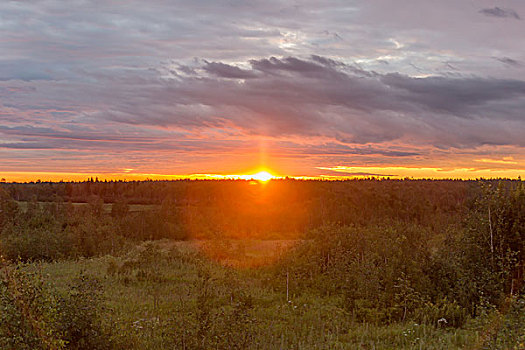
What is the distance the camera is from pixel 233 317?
30.8 feet

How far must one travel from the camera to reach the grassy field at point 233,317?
934cm

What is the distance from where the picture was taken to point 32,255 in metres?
25.2

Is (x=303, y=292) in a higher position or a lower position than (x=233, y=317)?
lower

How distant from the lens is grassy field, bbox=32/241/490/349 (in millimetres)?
9344

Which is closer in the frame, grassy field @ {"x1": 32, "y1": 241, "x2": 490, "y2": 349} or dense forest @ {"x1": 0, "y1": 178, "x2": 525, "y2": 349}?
dense forest @ {"x1": 0, "y1": 178, "x2": 525, "y2": 349}

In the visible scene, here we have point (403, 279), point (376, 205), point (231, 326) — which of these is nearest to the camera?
point (231, 326)

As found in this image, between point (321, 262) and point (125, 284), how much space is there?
24.9 feet

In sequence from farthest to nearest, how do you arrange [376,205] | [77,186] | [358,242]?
1. [77,186]
2. [376,205]
3. [358,242]

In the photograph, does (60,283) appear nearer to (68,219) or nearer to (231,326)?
(231,326)

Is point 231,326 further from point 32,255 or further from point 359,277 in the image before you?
point 32,255

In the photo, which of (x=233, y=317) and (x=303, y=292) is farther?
(x=303, y=292)

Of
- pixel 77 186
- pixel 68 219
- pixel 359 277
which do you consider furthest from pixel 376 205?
pixel 77 186

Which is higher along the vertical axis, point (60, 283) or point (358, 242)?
point (358, 242)

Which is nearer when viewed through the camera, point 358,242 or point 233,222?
point 358,242
